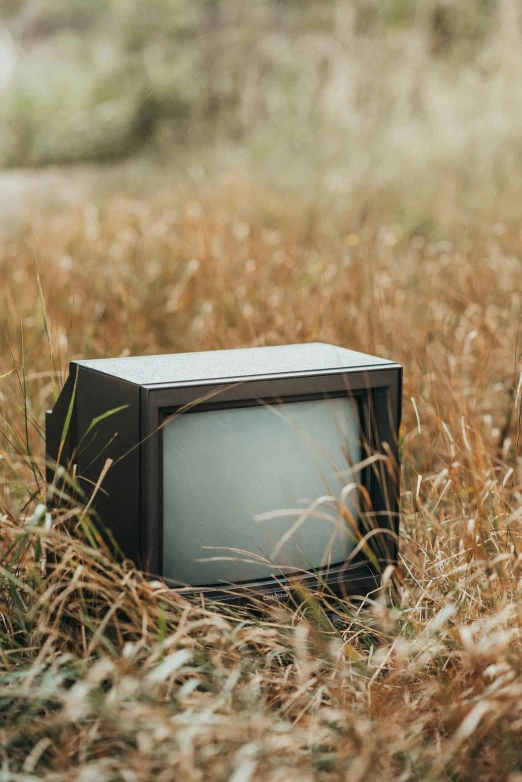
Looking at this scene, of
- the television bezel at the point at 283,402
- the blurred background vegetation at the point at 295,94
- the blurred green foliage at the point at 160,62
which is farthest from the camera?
the blurred green foliage at the point at 160,62

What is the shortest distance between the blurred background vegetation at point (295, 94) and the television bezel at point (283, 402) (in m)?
2.34

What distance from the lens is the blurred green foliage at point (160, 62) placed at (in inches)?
309

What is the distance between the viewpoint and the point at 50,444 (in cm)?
159

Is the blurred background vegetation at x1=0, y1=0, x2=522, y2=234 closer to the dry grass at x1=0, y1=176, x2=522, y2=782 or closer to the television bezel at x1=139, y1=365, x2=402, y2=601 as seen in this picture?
the dry grass at x1=0, y1=176, x2=522, y2=782

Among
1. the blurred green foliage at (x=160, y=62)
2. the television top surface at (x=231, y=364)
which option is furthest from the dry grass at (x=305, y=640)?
the blurred green foliage at (x=160, y=62)

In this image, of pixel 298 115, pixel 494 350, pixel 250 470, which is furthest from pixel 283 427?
pixel 298 115

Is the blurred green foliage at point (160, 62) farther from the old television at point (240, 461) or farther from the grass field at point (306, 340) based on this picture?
the old television at point (240, 461)

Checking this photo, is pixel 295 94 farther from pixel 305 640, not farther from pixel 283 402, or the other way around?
pixel 305 640

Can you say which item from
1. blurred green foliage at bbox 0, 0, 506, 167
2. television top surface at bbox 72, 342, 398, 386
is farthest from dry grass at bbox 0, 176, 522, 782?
blurred green foliage at bbox 0, 0, 506, 167

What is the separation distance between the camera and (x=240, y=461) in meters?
1.48

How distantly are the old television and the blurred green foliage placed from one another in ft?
17.3

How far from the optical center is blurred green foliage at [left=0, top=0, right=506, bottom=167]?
7.86 metres

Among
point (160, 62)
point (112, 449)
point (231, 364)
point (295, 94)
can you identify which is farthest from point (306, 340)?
point (160, 62)

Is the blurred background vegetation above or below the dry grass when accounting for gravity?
above
